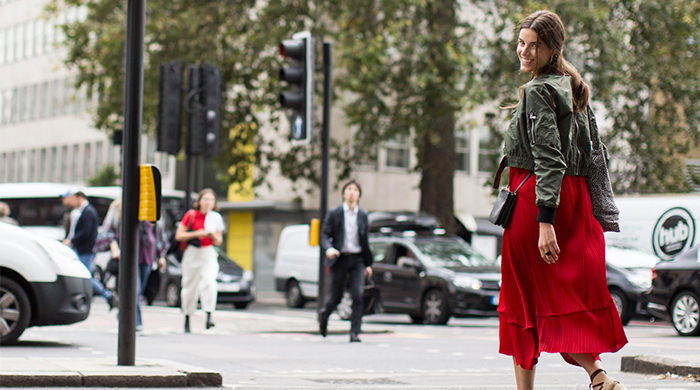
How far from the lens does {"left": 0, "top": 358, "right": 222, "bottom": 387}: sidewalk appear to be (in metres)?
6.74

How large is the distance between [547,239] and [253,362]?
5.10 meters

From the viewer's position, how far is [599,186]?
5.07 m

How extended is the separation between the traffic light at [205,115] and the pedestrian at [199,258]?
140 centimetres

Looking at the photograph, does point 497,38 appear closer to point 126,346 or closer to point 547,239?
point 126,346

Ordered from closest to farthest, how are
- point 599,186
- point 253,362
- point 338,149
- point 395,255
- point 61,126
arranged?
point 599,186, point 253,362, point 395,255, point 338,149, point 61,126

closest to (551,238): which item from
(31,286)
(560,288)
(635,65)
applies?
(560,288)

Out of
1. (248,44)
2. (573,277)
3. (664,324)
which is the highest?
(248,44)

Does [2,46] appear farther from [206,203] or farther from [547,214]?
[547,214]

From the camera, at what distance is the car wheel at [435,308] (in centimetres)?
1811

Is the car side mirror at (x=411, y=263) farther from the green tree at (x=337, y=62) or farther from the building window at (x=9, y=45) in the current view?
the building window at (x=9, y=45)

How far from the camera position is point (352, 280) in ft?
40.5

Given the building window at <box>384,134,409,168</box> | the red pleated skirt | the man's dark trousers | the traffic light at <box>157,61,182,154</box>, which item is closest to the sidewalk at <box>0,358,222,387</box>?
the red pleated skirt

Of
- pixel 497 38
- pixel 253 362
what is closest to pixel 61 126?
pixel 497 38

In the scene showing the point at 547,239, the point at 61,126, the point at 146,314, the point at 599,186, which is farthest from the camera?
the point at 61,126
